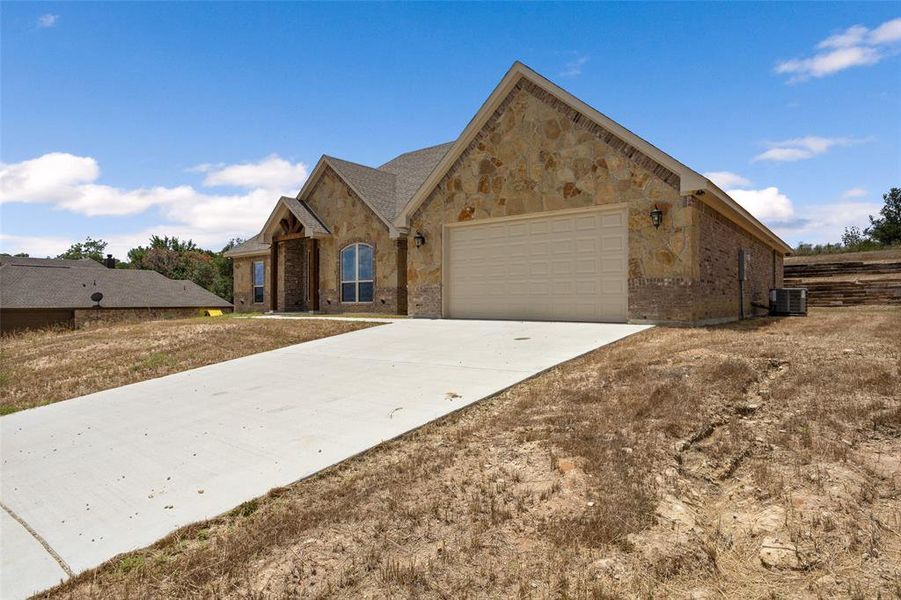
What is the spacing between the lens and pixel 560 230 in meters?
13.2

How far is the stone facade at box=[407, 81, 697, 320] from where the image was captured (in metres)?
11.5

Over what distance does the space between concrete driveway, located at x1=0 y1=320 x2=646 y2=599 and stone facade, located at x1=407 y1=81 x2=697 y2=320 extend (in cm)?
303

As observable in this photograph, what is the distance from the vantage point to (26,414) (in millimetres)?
7078

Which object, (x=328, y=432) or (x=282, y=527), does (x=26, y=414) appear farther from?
(x=282, y=527)

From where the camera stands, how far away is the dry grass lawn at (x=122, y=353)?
8602mm

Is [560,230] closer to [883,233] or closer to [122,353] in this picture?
[122,353]

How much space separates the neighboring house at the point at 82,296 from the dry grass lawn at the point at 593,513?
32.8 metres

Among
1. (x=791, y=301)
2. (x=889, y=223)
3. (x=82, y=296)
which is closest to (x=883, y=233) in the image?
(x=889, y=223)

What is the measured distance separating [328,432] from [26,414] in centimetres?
506

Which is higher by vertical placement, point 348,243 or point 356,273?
point 348,243

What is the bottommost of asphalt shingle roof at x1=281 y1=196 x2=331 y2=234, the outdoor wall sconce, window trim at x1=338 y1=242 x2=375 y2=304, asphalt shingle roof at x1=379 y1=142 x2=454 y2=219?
window trim at x1=338 y1=242 x2=375 y2=304

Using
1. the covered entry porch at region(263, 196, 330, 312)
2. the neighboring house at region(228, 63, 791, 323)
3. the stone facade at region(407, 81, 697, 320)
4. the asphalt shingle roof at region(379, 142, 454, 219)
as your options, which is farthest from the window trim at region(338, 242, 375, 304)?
the stone facade at region(407, 81, 697, 320)

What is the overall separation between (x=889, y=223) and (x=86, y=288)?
70.3 m

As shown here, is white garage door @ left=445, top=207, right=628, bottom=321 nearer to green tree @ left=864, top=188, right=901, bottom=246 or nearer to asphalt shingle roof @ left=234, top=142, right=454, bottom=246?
asphalt shingle roof @ left=234, top=142, right=454, bottom=246
